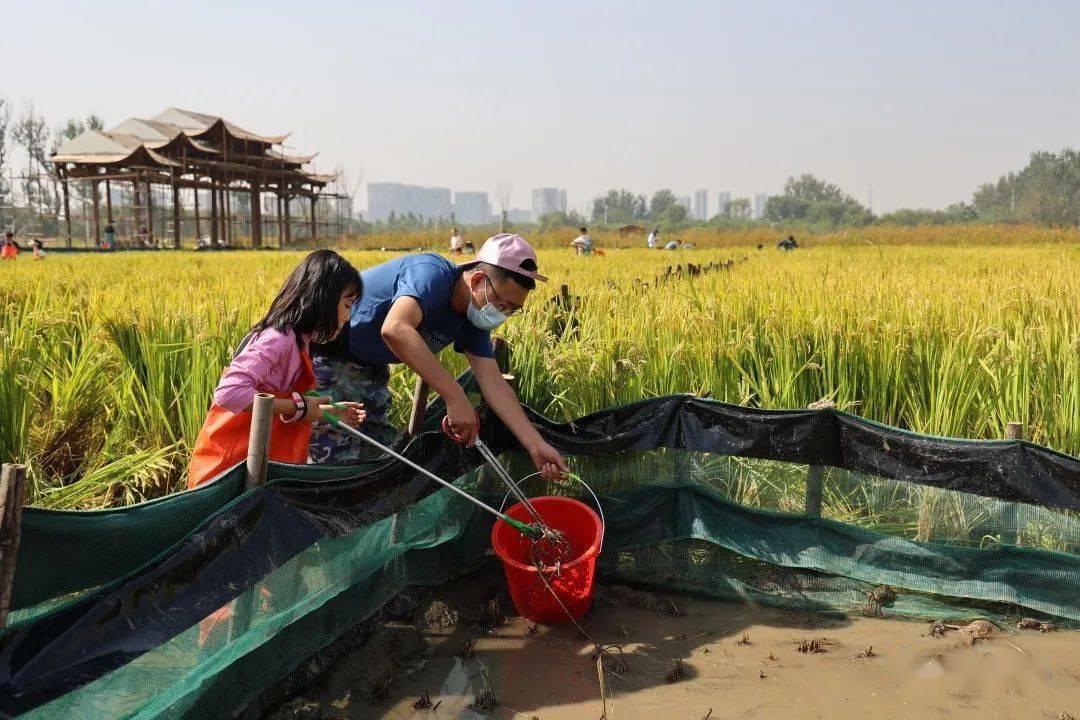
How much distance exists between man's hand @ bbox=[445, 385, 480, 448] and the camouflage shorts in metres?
0.44

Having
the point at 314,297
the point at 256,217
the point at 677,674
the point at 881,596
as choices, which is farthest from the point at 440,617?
the point at 256,217

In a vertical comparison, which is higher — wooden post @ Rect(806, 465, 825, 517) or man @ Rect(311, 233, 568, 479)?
man @ Rect(311, 233, 568, 479)

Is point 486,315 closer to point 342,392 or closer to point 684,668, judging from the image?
point 342,392

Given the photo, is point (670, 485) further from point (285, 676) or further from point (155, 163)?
point (155, 163)

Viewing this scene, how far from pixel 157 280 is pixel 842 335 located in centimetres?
550

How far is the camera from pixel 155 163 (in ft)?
82.7

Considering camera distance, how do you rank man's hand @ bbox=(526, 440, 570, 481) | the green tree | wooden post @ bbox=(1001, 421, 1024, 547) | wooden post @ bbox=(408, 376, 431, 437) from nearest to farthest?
wooden post @ bbox=(1001, 421, 1024, 547) < man's hand @ bbox=(526, 440, 570, 481) < wooden post @ bbox=(408, 376, 431, 437) < the green tree

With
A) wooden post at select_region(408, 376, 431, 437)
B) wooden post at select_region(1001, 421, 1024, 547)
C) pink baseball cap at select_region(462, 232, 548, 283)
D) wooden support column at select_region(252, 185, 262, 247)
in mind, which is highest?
wooden support column at select_region(252, 185, 262, 247)

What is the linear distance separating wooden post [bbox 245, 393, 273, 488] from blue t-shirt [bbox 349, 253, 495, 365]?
53cm

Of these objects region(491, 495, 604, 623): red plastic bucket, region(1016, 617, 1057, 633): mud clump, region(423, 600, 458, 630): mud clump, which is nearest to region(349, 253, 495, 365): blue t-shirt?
region(491, 495, 604, 623): red plastic bucket

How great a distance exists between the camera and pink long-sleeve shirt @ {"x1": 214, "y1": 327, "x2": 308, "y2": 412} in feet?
7.36

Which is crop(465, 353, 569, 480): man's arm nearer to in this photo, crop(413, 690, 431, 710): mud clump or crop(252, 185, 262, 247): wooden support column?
crop(413, 690, 431, 710): mud clump

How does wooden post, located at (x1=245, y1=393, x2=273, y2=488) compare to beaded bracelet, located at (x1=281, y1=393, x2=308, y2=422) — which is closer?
wooden post, located at (x1=245, y1=393, x2=273, y2=488)

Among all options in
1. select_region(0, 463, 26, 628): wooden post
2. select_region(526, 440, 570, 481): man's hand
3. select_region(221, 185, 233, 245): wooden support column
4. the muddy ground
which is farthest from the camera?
select_region(221, 185, 233, 245): wooden support column
